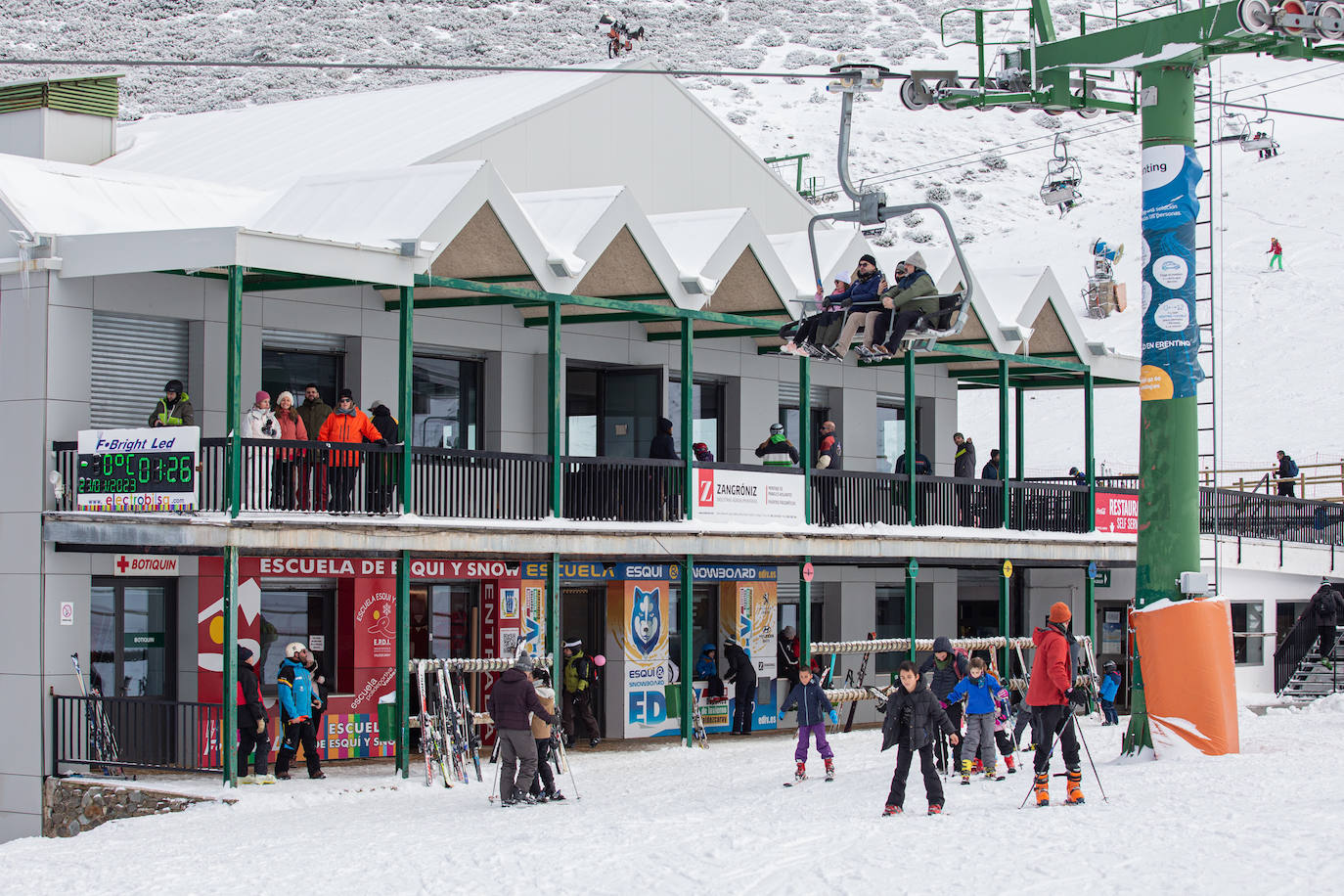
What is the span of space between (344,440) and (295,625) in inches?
135

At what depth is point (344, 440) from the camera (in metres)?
21.5

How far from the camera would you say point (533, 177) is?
2972cm

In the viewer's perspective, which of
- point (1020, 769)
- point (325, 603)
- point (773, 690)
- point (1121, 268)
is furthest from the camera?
point (1121, 268)

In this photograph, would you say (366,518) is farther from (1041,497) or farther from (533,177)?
(1041,497)

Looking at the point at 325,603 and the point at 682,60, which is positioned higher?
the point at 682,60

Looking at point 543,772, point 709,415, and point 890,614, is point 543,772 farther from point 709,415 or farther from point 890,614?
point 890,614

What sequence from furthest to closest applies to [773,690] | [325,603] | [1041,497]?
[1041,497], [773,690], [325,603]

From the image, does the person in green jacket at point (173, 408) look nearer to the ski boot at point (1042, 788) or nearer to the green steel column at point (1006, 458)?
the ski boot at point (1042, 788)

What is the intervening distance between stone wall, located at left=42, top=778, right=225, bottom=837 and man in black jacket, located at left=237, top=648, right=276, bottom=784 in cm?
112

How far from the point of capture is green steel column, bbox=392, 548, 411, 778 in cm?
2131

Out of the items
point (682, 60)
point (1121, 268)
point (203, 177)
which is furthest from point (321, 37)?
point (203, 177)

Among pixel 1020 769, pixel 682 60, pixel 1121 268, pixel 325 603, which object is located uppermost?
pixel 682 60

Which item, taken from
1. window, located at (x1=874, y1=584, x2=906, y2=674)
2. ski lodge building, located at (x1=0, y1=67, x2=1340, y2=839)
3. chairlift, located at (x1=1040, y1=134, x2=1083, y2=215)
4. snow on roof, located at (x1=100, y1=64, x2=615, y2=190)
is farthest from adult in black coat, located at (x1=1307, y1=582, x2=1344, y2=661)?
snow on roof, located at (x1=100, y1=64, x2=615, y2=190)

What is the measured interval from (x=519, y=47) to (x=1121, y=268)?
49.8 meters
